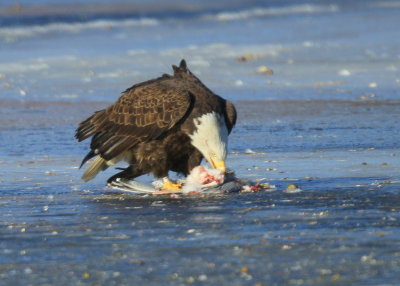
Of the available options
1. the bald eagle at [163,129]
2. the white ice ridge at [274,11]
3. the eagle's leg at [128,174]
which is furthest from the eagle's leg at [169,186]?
the white ice ridge at [274,11]

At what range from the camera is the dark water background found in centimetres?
625

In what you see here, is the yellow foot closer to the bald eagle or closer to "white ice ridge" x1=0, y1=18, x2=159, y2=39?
the bald eagle

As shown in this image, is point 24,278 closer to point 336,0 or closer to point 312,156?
point 312,156

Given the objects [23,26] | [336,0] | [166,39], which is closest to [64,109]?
[166,39]

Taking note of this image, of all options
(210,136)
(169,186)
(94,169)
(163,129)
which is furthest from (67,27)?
(210,136)

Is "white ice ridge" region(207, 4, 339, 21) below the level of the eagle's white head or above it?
above

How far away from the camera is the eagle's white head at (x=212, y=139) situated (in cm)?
917

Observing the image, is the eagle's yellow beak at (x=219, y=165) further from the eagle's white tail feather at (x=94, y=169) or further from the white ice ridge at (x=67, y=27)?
the white ice ridge at (x=67, y=27)

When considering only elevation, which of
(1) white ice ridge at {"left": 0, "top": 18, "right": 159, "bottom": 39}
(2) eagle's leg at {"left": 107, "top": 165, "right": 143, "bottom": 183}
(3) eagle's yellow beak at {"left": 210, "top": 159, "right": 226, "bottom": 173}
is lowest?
(2) eagle's leg at {"left": 107, "top": 165, "right": 143, "bottom": 183}

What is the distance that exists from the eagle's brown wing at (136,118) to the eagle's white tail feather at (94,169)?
99 millimetres

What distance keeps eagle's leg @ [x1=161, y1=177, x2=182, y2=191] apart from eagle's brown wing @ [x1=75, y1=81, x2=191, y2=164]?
0.36 m

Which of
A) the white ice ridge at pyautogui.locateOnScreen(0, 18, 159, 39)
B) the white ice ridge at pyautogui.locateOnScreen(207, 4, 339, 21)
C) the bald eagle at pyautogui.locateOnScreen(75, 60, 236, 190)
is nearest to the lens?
the bald eagle at pyautogui.locateOnScreen(75, 60, 236, 190)

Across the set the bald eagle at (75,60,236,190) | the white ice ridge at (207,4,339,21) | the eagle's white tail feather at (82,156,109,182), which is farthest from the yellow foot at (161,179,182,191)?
the white ice ridge at (207,4,339,21)

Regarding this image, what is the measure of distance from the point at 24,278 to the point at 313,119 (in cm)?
797
